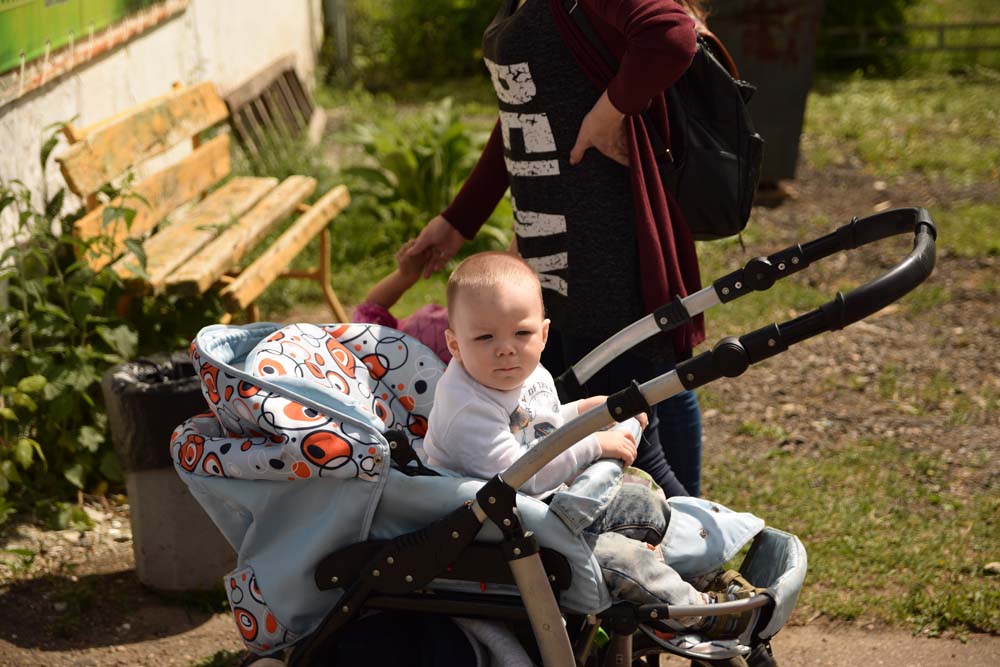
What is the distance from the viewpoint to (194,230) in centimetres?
493

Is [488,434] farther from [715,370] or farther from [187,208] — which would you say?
[187,208]

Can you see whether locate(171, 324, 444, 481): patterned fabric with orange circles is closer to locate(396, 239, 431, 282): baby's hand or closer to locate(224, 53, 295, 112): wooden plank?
locate(396, 239, 431, 282): baby's hand

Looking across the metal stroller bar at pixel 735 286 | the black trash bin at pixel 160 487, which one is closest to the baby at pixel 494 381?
the metal stroller bar at pixel 735 286

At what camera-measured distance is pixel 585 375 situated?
9.30ft

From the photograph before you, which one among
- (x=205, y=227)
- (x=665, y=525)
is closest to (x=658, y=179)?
(x=665, y=525)

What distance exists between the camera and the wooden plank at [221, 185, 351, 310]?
450cm

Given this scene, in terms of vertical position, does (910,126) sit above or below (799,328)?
below

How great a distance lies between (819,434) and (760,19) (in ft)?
12.2

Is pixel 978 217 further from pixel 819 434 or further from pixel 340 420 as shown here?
pixel 340 420

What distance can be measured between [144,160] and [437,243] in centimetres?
222

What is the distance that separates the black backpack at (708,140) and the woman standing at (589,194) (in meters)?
0.05

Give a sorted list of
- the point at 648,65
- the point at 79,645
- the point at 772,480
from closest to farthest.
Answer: the point at 648,65 → the point at 79,645 → the point at 772,480

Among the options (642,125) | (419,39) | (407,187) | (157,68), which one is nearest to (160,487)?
(642,125)

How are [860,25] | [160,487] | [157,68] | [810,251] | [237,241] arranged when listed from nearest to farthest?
[810,251]
[160,487]
[237,241]
[157,68]
[860,25]
